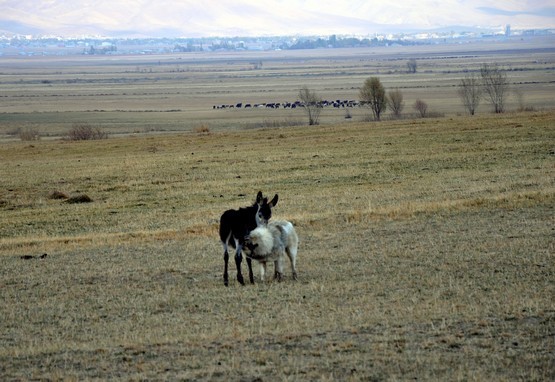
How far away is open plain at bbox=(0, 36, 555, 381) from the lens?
37.9 ft

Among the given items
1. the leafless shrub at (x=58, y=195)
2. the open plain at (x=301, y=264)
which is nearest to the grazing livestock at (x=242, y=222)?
the open plain at (x=301, y=264)

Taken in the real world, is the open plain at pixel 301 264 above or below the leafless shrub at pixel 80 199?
above

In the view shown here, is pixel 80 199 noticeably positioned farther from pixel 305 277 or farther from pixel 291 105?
pixel 291 105

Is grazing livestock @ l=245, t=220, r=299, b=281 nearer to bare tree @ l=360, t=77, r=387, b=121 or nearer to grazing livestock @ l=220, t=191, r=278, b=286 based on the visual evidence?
grazing livestock @ l=220, t=191, r=278, b=286

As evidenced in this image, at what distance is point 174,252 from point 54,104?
400 ft

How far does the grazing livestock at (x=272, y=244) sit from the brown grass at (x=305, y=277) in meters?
0.38

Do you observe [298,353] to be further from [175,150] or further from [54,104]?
[54,104]

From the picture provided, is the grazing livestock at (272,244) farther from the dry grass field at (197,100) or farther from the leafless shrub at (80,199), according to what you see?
the dry grass field at (197,100)

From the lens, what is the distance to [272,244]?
16.3 metres

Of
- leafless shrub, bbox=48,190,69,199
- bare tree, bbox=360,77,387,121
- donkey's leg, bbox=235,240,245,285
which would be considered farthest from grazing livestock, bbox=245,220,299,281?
bare tree, bbox=360,77,387,121

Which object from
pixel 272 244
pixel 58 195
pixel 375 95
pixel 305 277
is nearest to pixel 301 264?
pixel 305 277

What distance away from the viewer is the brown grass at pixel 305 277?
451 inches

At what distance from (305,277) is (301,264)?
144 cm

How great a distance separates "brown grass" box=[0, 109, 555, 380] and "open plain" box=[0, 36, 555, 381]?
5cm
